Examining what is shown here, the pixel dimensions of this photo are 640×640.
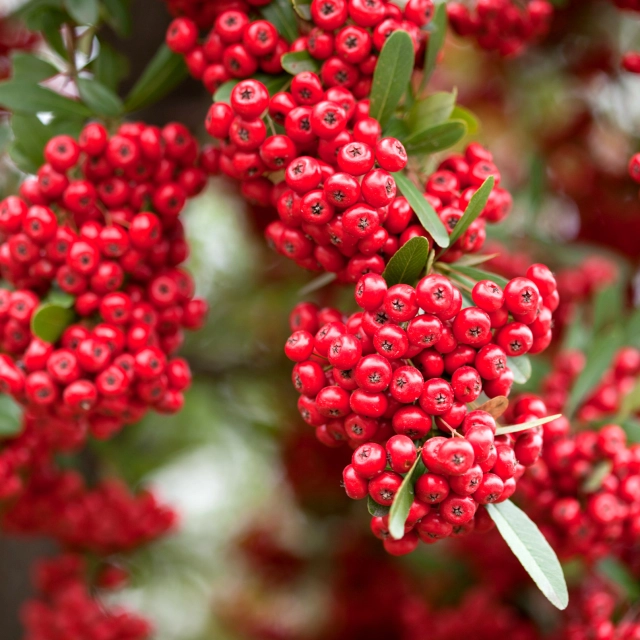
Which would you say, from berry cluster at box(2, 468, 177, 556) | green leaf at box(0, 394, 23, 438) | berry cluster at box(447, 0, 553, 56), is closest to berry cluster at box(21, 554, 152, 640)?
berry cluster at box(2, 468, 177, 556)

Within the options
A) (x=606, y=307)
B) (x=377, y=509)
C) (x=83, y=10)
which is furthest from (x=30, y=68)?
(x=606, y=307)

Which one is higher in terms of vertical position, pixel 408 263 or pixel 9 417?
pixel 408 263

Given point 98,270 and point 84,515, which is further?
point 84,515

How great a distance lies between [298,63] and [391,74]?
7.5 inches

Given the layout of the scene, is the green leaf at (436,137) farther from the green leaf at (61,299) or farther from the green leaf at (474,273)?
the green leaf at (61,299)

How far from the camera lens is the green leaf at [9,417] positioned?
1638 millimetres

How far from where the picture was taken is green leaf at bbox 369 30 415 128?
48.1 inches

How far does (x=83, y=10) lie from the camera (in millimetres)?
1557

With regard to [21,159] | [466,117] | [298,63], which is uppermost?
[298,63]

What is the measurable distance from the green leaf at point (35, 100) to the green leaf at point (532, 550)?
51.1 inches

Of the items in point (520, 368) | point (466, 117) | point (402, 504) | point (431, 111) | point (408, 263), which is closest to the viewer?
point (402, 504)

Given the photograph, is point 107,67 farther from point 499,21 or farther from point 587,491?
point 587,491

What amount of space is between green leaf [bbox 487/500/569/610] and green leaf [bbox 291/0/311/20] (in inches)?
39.3

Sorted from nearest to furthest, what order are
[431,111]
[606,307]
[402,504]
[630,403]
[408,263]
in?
[402,504]
[408,263]
[431,111]
[630,403]
[606,307]
